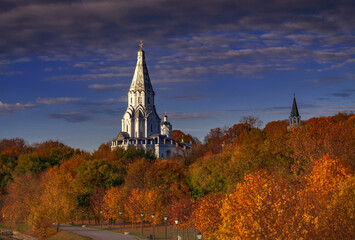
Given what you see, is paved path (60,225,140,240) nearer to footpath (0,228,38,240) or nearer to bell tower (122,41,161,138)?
footpath (0,228,38,240)

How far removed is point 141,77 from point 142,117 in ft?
38.5

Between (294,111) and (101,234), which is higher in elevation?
(294,111)

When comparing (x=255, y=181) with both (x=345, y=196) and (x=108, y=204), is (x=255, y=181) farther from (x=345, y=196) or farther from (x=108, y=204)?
(x=108, y=204)

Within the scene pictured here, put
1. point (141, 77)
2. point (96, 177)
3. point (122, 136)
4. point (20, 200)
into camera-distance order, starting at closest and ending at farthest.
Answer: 1. point (20, 200)
2. point (96, 177)
3. point (122, 136)
4. point (141, 77)

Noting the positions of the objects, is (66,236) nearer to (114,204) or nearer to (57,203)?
(57,203)

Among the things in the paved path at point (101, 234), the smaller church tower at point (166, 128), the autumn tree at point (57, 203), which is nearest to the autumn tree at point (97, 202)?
the autumn tree at point (57, 203)

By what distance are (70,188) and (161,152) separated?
64.7 m

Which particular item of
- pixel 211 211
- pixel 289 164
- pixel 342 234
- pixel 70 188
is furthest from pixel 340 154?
pixel 70 188

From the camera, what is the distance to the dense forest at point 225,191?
21.4 metres

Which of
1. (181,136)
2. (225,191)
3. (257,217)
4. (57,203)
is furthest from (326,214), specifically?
(181,136)

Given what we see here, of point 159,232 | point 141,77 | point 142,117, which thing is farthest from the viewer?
point 141,77

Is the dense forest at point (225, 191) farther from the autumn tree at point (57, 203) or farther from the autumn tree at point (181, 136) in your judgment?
the autumn tree at point (181, 136)

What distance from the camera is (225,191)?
50.4m

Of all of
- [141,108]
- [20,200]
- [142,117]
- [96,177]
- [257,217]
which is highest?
[141,108]
